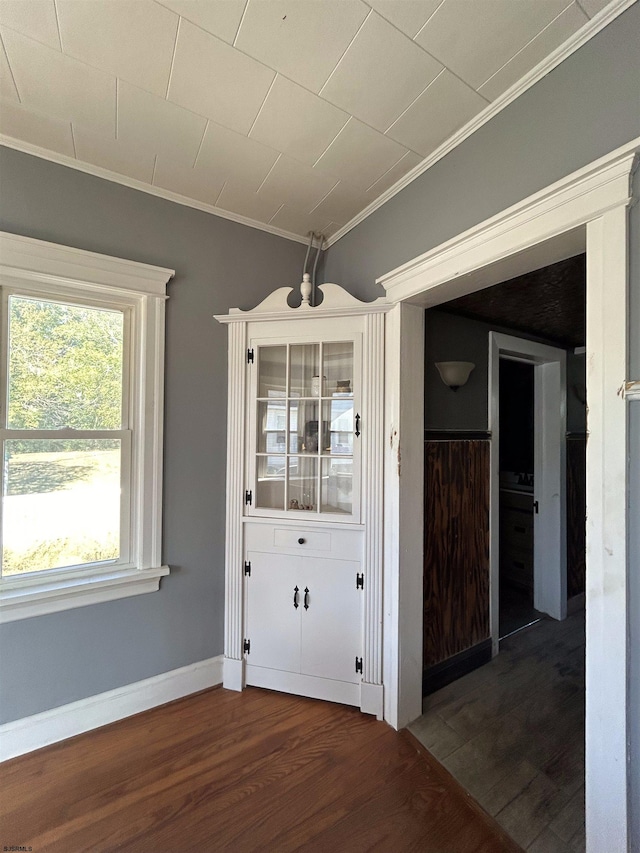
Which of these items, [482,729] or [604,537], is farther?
[482,729]

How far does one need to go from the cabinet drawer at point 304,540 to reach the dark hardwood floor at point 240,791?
32.6 inches

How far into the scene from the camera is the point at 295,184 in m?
1.89

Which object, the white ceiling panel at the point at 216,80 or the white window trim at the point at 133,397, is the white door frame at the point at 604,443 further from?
the white window trim at the point at 133,397

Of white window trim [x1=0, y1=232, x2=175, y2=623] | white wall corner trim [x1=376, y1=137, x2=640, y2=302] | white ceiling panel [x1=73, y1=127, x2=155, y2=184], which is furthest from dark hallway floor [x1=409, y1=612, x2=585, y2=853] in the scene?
white ceiling panel [x1=73, y1=127, x2=155, y2=184]

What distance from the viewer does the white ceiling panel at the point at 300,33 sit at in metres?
1.10

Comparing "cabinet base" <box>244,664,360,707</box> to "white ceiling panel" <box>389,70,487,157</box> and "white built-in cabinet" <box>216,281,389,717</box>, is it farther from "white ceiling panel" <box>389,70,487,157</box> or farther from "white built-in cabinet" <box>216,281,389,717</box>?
"white ceiling panel" <box>389,70,487,157</box>

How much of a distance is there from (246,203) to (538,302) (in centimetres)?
179

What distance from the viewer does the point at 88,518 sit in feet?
6.19

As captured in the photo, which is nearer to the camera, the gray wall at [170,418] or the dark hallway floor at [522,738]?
the dark hallway floor at [522,738]

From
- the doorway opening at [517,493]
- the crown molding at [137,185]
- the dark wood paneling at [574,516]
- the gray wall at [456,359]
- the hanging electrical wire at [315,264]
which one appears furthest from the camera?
the doorway opening at [517,493]

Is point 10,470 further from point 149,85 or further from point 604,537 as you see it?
point 604,537

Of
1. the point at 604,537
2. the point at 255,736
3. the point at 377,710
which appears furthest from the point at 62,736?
the point at 604,537

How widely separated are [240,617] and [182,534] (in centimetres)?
60

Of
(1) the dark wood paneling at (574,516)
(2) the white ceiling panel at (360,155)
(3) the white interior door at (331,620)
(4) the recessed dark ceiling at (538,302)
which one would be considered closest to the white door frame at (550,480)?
(1) the dark wood paneling at (574,516)
